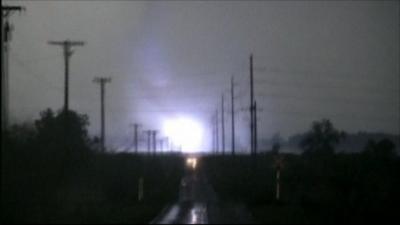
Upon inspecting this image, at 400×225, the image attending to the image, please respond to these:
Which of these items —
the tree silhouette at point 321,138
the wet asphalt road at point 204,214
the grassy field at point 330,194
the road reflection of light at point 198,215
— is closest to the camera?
the road reflection of light at point 198,215

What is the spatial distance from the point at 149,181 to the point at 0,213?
51.2 metres

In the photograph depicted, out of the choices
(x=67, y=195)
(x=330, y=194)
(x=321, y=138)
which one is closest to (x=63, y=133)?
(x=67, y=195)

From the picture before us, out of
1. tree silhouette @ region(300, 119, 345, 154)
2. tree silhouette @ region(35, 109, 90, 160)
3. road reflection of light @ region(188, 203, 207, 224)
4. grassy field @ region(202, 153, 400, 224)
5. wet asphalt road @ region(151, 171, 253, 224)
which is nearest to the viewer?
road reflection of light @ region(188, 203, 207, 224)

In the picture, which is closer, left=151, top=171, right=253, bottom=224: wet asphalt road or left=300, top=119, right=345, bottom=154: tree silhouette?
left=151, top=171, right=253, bottom=224: wet asphalt road

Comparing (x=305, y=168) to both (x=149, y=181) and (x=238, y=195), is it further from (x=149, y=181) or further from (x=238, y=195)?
(x=238, y=195)

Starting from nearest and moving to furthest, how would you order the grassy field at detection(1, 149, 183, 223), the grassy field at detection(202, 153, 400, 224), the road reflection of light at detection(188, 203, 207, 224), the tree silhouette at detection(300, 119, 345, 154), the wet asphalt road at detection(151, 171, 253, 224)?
the road reflection of light at detection(188, 203, 207, 224), the wet asphalt road at detection(151, 171, 253, 224), the grassy field at detection(202, 153, 400, 224), the grassy field at detection(1, 149, 183, 223), the tree silhouette at detection(300, 119, 345, 154)

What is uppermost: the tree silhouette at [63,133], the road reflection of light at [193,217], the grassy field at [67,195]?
the tree silhouette at [63,133]

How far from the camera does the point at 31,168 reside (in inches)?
1799

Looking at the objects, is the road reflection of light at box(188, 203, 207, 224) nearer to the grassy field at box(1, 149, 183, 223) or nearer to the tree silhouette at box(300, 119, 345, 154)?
the grassy field at box(1, 149, 183, 223)

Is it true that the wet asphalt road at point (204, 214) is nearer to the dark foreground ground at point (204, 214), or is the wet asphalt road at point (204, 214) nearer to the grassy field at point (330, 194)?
the dark foreground ground at point (204, 214)

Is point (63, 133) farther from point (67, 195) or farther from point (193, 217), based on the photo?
point (193, 217)

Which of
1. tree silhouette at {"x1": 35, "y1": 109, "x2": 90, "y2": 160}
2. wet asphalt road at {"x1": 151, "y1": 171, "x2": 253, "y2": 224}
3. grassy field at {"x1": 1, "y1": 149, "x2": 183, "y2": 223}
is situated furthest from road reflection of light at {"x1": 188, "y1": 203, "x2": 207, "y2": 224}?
tree silhouette at {"x1": 35, "y1": 109, "x2": 90, "y2": 160}

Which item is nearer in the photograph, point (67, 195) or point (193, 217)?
point (193, 217)

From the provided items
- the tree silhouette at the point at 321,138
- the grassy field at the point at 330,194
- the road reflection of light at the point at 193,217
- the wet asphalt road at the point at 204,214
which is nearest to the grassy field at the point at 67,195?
the wet asphalt road at the point at 204,214
